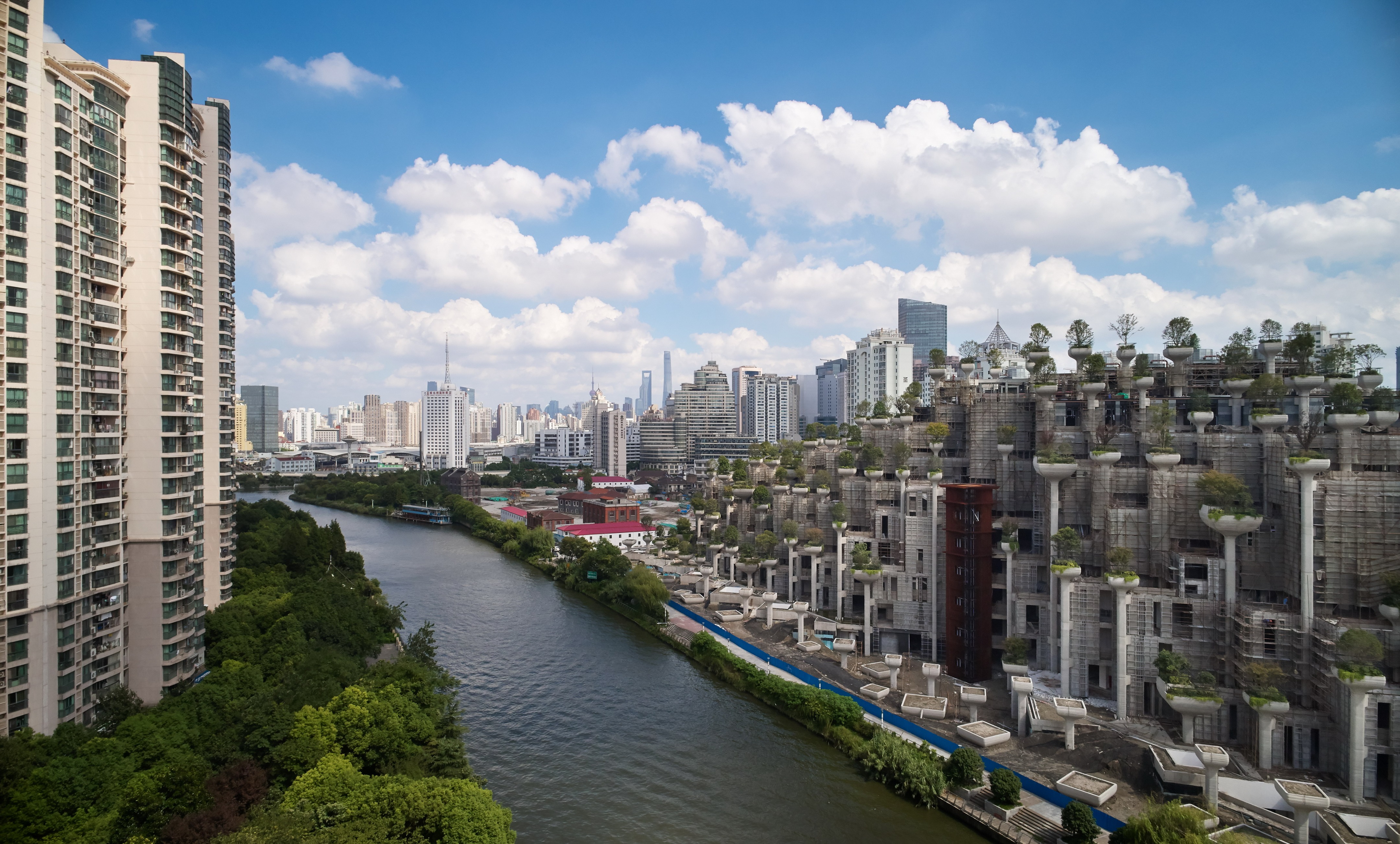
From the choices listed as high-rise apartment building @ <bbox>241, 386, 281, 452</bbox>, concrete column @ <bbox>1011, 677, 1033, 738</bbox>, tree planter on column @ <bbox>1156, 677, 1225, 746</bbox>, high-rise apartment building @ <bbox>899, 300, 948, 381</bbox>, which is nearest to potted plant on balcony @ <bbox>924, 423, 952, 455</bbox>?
concrete column @ <bbox>1011, 677, 1033, 738</bbox>

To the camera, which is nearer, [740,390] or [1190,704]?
[1190,704]

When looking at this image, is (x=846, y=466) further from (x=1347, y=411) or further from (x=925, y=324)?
(x=925, y=324)

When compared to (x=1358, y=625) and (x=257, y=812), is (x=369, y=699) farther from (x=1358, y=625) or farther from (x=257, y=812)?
(x=1358, y=625)

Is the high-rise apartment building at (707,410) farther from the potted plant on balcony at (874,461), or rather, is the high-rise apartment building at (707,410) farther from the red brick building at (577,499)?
the potted plant on balcony at (874,461)

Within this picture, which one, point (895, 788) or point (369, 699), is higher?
point (369, 699)

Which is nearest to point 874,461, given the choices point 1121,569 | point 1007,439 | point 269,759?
point 1007,439

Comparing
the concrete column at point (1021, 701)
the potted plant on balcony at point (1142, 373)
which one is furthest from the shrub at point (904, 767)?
the potted plant on balcony at point (1142, 373)

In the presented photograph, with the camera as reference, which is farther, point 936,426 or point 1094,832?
point 936,426

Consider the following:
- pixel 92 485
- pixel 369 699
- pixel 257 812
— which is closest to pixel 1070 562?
pixel 369 699
